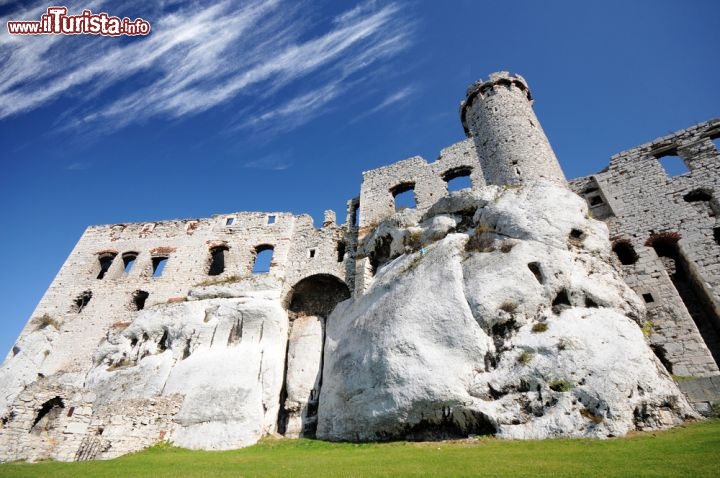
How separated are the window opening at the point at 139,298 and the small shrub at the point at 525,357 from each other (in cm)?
2003

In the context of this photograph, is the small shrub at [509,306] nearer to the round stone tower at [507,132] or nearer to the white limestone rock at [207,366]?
the round stone tower at [507,132]

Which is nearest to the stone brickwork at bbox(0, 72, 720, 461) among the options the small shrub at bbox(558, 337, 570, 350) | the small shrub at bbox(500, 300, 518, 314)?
the small shrub at bbox(558, 337, 570, 350)

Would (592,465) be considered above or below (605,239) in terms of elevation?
below

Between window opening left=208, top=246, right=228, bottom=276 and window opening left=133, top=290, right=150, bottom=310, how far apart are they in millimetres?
3762

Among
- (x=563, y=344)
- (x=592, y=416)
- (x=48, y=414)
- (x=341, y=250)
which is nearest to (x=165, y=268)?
(x=48, y=414)

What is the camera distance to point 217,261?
81.4 ft

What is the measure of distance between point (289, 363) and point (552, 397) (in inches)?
448

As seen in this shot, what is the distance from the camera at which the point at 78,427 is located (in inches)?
487

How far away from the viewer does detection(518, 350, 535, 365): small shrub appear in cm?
998

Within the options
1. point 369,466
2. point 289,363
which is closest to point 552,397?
point 369,466

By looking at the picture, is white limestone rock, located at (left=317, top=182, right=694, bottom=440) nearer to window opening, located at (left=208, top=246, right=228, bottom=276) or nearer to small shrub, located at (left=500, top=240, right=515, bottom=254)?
small shrub, located at (left=500, top=240, right=515, bottom=254)

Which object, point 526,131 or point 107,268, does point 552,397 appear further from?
point 107,268

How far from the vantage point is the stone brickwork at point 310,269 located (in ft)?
41.3

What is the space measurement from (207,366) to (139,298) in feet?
29.7
